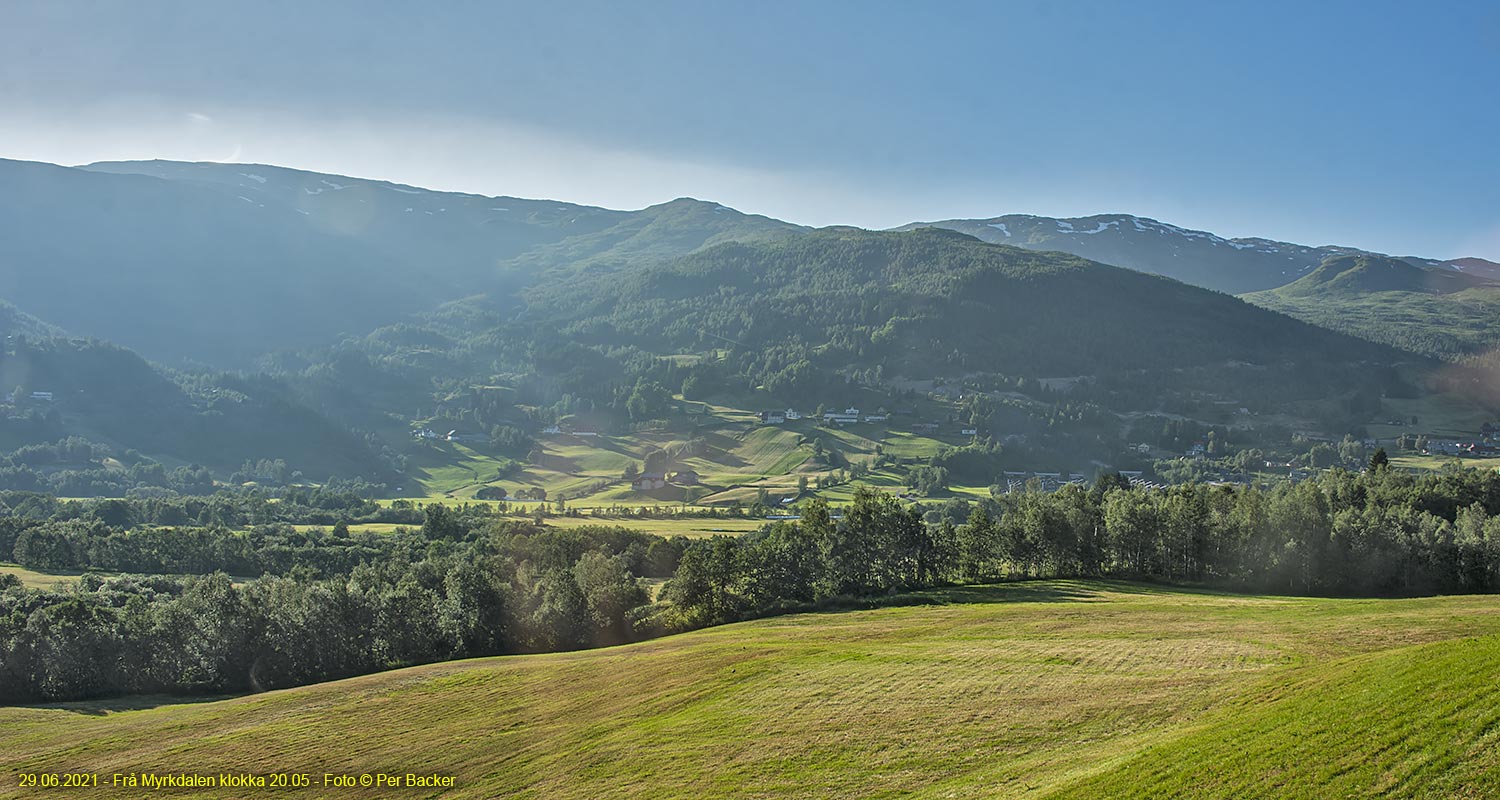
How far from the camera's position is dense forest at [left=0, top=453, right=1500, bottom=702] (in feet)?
238

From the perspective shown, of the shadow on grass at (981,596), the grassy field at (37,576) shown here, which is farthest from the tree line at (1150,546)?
Answer: the grassy field at (37,576)

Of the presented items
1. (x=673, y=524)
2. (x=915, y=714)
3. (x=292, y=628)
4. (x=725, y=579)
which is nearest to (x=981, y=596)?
(x=725, y=579)

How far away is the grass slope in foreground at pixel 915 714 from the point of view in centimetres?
2219

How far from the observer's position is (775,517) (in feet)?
539

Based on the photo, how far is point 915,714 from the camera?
3422 cm

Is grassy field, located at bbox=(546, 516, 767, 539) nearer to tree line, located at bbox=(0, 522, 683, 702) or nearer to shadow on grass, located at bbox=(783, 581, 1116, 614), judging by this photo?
tree line, located at bbox=(0, 522, 683, 702)

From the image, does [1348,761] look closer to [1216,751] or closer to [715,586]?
[1216,751]

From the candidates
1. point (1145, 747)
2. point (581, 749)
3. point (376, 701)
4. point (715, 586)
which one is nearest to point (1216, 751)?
point (1145, 747)

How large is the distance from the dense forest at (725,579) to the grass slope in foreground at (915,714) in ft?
31.1

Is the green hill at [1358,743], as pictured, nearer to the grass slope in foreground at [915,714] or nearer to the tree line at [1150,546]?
the grass slope in foreground at [915,714]

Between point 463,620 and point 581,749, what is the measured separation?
1868 inches

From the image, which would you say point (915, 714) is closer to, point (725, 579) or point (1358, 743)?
point (1358, 743)

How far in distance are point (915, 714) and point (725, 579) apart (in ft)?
155

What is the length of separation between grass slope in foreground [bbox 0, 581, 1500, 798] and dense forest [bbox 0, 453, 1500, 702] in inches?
373
